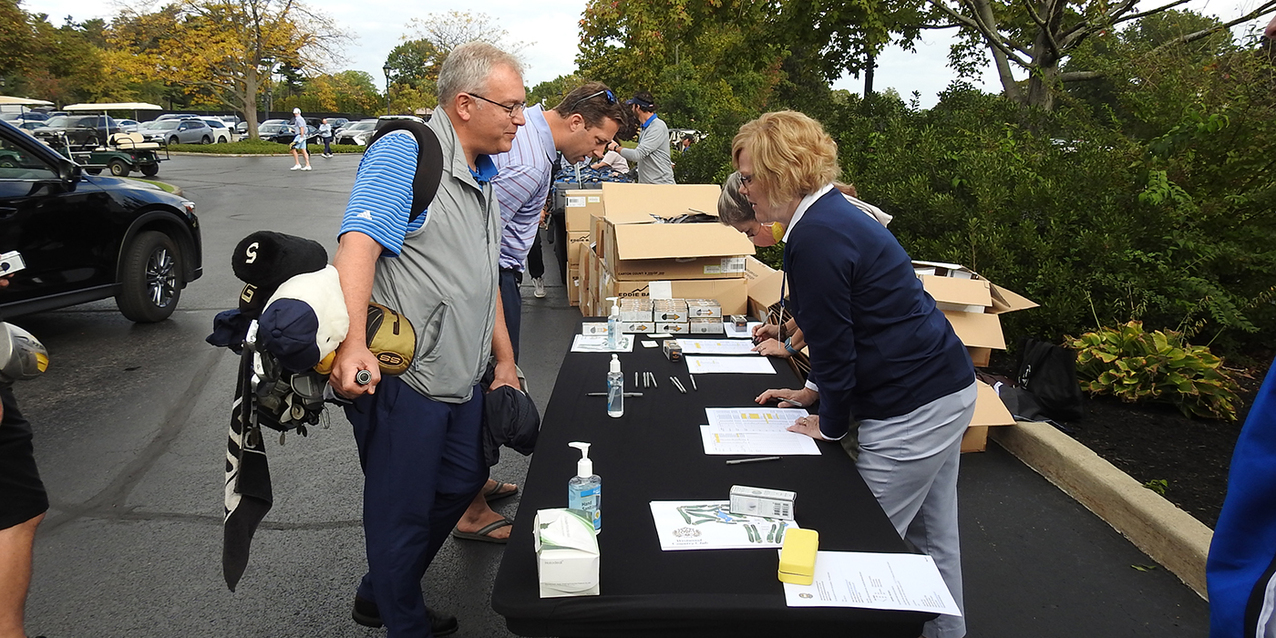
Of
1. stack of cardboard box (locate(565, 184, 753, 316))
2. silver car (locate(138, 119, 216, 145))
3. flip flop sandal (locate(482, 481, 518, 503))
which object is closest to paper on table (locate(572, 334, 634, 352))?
flip flop sandal (locate(482, 481, 518, 503))

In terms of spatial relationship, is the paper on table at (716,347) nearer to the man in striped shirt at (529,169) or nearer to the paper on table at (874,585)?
the man in striped shirt at (529,169)

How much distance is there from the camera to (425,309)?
84.3 inches

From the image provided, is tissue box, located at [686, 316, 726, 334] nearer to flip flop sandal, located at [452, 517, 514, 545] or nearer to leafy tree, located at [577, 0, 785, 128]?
flip flop sandal, located at [452, 517, 514, 545]

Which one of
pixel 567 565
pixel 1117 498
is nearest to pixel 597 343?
pixel 567 565

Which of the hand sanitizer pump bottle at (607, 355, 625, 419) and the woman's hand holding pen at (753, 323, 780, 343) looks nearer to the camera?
the hand sanitizer pump bottle at (607, 355, 625, 419)

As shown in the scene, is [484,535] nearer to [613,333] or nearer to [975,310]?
[613,333]

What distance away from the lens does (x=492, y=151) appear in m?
2.36

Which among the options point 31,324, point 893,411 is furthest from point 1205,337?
point 31,324

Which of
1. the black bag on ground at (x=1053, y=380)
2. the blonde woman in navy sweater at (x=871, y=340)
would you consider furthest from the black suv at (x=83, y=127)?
the blonde woman in navy sweater at (x=871, y=340)

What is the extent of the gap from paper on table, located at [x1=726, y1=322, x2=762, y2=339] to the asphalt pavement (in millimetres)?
1341

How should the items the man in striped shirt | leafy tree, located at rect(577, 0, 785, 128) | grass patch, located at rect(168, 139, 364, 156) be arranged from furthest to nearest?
grass patch, located at rect(168, 139, 364, 156)
leafy tree, located at rect(577, 0, 785, 128)
the man in striped shirt

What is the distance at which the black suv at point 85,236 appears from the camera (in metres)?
5.31

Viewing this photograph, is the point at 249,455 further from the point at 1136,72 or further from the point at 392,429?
the point at 1136,72

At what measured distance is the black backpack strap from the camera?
210 centimetres
